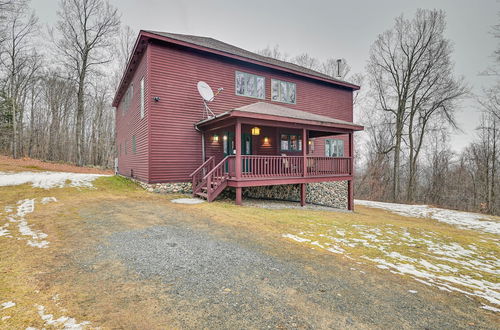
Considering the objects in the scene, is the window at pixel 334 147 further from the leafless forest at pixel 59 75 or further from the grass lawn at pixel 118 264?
the leafless forest at pixel 59 75

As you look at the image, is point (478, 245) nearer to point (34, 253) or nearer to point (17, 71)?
point (34, 253)

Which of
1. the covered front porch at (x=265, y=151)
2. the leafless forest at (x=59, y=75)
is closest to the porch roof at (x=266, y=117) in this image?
the covered front porch at (x=265, y=151)

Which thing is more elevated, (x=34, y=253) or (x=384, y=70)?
(x=384, y=70)

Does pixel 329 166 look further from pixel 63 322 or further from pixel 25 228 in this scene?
pixel 63 322

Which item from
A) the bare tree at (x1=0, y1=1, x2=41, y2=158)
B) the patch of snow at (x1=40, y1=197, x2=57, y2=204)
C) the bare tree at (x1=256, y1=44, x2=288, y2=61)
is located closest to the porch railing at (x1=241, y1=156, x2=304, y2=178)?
the patch of snow at (x1=40, y1=197, x2=57, y2=204)

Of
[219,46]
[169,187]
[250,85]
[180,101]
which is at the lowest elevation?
[169,187]

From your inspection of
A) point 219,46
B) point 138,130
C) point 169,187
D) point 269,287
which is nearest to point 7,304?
point 269,287

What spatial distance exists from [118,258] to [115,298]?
1156mm

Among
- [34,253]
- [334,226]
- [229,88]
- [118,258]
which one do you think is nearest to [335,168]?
[334,226]

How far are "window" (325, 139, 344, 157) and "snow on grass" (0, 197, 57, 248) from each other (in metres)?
15.0

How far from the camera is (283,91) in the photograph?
1397 cm

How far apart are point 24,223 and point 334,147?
53.1ft

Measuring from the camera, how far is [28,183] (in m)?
9.95

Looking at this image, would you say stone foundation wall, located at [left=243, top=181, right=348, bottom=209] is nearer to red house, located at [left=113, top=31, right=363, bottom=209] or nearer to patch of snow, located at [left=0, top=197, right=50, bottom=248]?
red house, located at [left=113, top=31, right=363, bottom=209]
